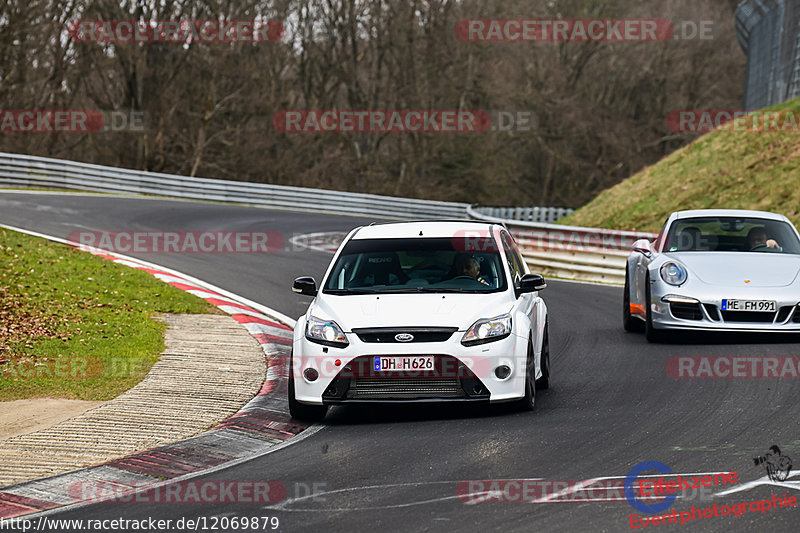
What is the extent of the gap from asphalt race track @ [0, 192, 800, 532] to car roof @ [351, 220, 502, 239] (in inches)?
61.8

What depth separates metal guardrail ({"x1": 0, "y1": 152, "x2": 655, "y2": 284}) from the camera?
67.9ft

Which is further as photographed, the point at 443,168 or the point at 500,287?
the point at 443,168

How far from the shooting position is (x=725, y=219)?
12773 millimetres

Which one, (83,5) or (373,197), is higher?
(83,5)

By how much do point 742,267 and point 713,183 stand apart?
16.0 meters

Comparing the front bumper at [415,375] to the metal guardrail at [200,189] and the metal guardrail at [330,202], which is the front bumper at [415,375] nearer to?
the metal guardrail at [330,202]

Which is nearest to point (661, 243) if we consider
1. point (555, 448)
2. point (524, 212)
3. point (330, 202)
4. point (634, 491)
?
point (555, 448)

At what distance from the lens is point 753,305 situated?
11.6 m

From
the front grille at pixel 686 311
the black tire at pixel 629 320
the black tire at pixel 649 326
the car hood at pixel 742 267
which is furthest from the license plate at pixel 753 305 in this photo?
the black tire at pixel 629 320

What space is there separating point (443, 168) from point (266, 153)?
8713 mm

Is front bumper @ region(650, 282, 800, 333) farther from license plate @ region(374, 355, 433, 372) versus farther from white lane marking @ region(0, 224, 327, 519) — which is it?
license plate @ region(374, 355, 433, 372)

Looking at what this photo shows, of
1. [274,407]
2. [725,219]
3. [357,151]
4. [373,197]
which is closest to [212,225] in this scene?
[373,197]

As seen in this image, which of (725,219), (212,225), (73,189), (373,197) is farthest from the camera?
(373,197)

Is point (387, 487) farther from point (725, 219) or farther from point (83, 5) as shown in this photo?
point (83, 5)
